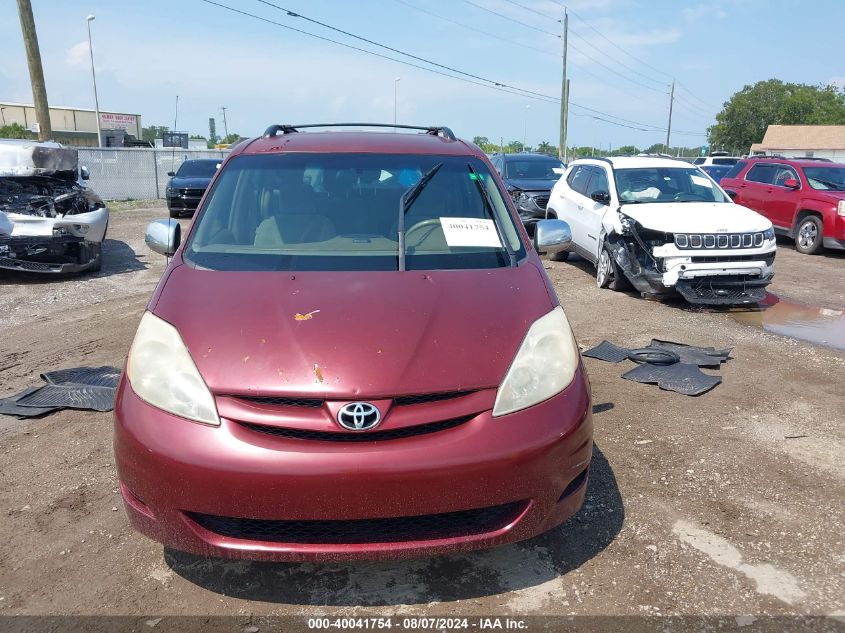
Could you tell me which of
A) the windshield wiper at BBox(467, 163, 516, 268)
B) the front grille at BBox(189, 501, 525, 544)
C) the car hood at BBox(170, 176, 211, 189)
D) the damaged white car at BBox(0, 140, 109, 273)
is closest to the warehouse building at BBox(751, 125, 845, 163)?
the car hood at BBox(170, 176, 211, 189)

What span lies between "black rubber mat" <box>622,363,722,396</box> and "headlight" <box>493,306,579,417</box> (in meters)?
2.54

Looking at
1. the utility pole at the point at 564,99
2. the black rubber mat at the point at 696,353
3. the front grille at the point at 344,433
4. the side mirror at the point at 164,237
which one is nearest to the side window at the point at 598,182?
the black rubber mat at the point at 696,353

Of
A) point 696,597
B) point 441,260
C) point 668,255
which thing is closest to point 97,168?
point 668,255

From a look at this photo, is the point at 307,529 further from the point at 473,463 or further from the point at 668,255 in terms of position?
the point at 668,255

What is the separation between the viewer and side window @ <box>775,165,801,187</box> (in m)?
13.1

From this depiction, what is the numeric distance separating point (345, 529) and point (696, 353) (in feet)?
14.3

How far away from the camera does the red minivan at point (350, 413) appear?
7.25ft

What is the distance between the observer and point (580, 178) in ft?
34.0

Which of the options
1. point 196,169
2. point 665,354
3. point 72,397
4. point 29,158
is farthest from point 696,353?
point 196,169

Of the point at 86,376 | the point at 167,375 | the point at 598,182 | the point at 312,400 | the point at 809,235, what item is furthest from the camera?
the point at 809,235

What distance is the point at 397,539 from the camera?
90.3 inches

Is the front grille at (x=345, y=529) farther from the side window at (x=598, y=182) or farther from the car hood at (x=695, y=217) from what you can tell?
the side window at (x=598, y=182)

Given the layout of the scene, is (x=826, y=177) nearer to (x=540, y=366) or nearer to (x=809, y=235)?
(x=809, y=235)

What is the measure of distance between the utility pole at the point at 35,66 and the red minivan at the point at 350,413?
1494cm
